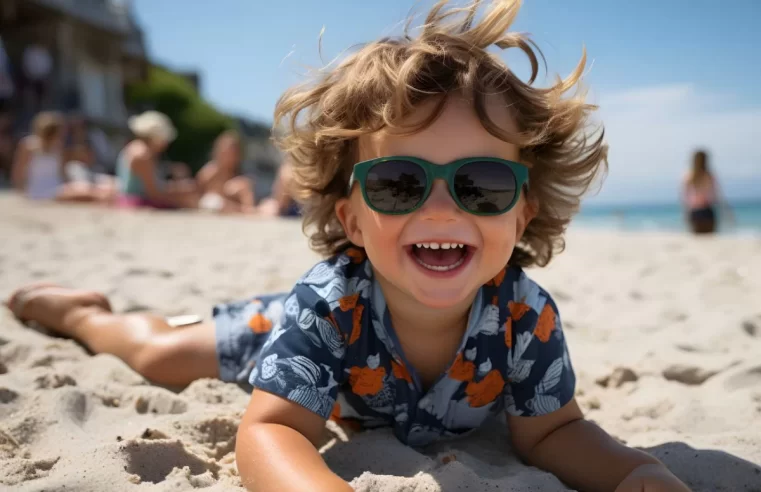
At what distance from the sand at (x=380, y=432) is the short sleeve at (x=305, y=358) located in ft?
0.82

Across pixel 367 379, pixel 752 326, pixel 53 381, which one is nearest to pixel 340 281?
pixel 367 379

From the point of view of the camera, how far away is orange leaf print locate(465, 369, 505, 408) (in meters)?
1.90

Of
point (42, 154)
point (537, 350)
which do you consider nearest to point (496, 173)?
point (537, 350)

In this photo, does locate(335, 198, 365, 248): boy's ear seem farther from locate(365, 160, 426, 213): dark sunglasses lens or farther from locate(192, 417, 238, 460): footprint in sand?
locate(192, 417, 238, 460): footprint in sand

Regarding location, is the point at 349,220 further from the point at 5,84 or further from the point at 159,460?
the point at 5,84

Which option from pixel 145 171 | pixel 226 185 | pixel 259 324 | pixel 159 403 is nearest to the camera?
pixel 159 403

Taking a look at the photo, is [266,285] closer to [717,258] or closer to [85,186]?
[717,258]

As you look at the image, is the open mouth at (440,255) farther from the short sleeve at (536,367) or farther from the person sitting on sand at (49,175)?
the person sitting on sand at (49,175)

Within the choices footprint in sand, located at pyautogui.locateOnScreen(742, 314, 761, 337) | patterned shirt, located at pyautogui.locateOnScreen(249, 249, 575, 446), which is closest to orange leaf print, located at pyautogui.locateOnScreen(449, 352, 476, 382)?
patterned shirt, located at pyautogui.locateOnScreen(249, 249, 575, 446)

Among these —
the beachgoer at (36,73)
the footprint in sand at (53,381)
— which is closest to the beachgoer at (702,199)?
the footprint in sand at (53,381)

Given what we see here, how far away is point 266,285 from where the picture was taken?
3838 millimetres

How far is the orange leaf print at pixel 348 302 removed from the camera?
1.84m

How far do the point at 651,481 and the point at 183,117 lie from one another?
122 feet

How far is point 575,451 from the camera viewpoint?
176 cm
